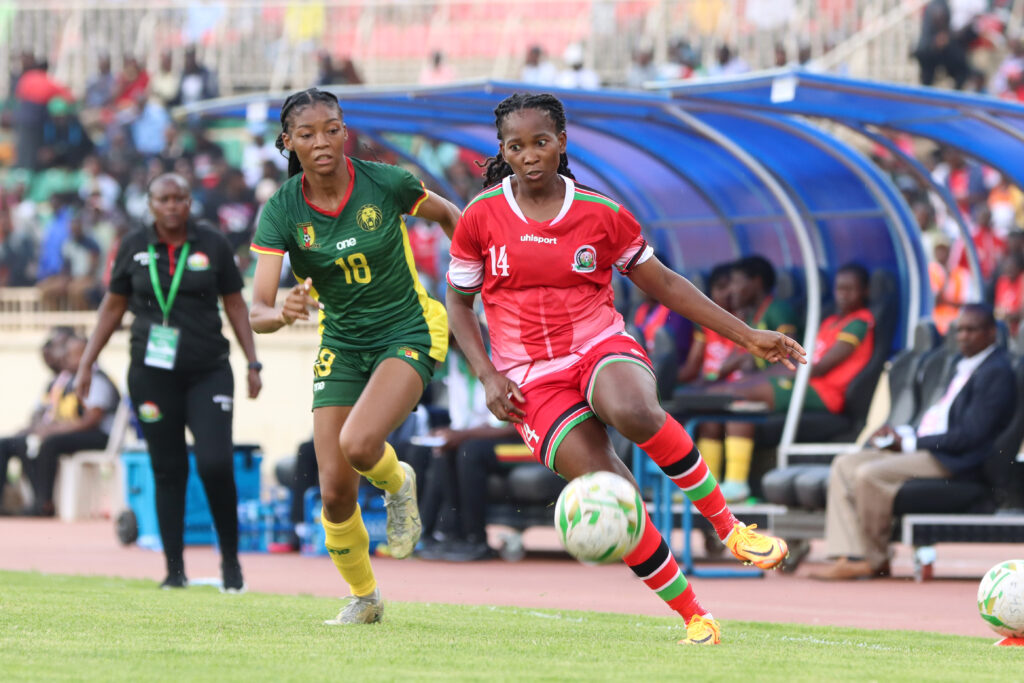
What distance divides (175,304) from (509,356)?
3554 mm

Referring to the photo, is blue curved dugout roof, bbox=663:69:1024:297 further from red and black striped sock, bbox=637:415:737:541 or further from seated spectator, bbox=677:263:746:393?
A: red and black striped sock, bbox=637:415:737:541

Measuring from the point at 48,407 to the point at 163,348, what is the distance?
34.5 ft

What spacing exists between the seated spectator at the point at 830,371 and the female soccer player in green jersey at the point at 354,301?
5552 mm

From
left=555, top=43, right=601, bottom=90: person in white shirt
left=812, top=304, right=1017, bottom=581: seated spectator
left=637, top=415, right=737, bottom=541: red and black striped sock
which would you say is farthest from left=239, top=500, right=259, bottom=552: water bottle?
left=555, top=43, right=601, bottom=90: person in white shirt

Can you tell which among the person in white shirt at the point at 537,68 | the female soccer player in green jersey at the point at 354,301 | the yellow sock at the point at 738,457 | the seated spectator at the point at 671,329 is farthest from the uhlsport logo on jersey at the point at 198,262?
the person in white shirt at the point at 537,68

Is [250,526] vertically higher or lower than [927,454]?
lower

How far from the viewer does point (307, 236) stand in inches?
285

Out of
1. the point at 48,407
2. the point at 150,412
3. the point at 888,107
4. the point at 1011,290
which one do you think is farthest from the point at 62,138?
the point at 150,412

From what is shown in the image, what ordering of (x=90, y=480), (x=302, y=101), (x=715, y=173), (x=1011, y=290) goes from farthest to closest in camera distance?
(x=90, y=480), (x=1011, y=290), (x=715, y=173), (x=302, y=101)

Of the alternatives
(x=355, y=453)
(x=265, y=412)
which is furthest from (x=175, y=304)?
(x=265, y=412)

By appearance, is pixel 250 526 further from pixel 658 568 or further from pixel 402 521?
pixel 658 568

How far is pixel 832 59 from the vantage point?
78.8 feet

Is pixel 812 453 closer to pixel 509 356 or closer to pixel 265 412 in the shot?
pixel 509 356

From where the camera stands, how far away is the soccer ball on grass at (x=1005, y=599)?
23.0ft
